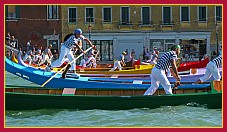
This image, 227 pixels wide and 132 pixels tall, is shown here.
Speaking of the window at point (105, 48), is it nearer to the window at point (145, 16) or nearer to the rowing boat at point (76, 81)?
the window at point (145, 16)

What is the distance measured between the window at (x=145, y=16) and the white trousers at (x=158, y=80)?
27033 mm

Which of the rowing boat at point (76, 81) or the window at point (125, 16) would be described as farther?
the window at point (125, 16)

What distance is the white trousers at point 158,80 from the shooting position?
10391mm

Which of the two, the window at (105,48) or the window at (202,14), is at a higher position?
the window at (202,14)

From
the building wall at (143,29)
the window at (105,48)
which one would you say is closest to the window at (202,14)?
the building wall at (143,29)

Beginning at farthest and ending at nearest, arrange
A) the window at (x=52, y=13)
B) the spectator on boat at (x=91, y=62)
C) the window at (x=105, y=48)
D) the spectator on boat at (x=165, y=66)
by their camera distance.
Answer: the window at (x=105, y=48), the window at (x=52, y=13), the spectator on boat at (x=91, y=62), the spectator on boat at (x=165, y=66)

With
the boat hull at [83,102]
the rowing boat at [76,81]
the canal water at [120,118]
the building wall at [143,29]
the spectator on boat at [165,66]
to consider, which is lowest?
the canal water at [120,118]

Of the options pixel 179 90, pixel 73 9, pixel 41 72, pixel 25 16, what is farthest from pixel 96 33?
pixel 179 90

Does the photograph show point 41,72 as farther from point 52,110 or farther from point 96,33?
point 96,33

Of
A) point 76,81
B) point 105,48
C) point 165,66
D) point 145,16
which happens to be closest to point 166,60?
point 165,66

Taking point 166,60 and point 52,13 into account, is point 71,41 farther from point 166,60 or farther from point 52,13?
point 52,13

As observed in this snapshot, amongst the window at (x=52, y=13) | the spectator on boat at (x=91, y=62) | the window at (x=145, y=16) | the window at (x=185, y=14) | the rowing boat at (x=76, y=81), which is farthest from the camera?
the window at (x=145, y=16)

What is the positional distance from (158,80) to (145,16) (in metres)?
27.4

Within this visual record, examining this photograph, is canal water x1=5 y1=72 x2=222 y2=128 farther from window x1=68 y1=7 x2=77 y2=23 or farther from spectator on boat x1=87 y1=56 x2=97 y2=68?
window x1=68 y1=7 x2=77 y2=23
